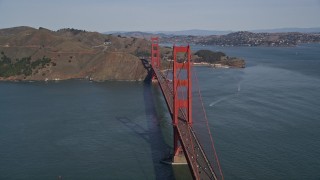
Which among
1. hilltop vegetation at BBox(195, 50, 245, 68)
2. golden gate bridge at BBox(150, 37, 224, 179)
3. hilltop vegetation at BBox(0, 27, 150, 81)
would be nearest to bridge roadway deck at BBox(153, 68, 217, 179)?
golden gate bridge at BBox(150, 37, 224, 179)

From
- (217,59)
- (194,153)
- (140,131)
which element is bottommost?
(140,131)

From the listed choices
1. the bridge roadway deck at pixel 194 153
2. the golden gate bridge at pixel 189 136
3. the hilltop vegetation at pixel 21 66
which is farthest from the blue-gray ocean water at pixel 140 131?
the hilltop vegetation at pixel 21 66

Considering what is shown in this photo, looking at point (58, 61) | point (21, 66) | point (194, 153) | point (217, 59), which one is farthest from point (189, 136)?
point (217, 59)

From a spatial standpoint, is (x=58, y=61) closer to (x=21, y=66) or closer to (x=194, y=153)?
(x=21, y=66)

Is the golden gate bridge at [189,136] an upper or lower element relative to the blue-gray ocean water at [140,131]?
upper

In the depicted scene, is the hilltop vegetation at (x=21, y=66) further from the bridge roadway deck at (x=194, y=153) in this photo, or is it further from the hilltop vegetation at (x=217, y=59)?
the bridge roadway deck at (x=194, y=153)

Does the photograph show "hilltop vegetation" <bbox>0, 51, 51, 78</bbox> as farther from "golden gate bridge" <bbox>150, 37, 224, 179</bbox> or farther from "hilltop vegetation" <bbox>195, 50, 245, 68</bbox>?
"golden gate bridge" <bbox>150, 37, 224, 179</bbox>

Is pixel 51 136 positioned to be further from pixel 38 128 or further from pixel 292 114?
pixel 292 114

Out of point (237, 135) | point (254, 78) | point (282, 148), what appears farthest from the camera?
point (254, 78)

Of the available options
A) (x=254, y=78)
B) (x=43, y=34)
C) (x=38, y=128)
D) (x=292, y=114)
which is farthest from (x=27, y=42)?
(x=292, y=114)
